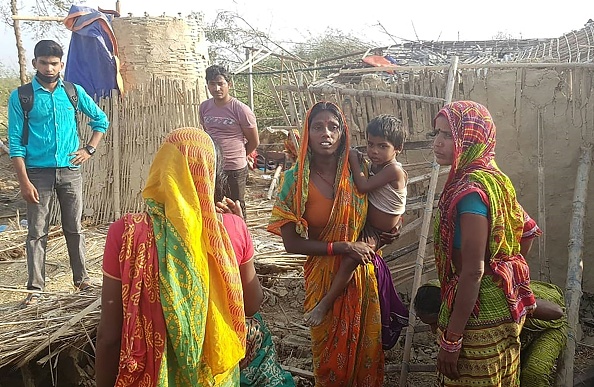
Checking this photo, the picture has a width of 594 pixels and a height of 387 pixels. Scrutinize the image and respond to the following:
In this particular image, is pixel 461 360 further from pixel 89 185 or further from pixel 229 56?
pixel 229 56

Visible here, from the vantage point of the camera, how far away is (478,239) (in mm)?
2080

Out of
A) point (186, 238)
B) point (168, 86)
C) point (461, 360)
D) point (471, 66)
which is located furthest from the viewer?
point (168, 86)

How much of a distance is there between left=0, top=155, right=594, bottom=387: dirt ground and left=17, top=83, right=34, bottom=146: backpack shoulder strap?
1207 mm

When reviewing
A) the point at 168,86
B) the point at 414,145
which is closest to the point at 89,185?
the point at 168,86

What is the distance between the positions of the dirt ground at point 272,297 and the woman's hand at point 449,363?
124cm

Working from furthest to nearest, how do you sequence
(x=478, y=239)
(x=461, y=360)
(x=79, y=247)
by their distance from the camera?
(x=79, y=247)
(x=461, y=360)
(x=478, y=239)

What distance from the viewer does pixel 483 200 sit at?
2.10 m

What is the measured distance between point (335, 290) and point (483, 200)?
3.25 feet

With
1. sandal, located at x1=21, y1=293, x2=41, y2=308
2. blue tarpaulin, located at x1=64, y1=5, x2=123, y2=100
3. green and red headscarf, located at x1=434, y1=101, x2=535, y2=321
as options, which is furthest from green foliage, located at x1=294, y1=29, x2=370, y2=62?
green and red headscarf, located at x1=434, y1=101, x2=535, y2=321

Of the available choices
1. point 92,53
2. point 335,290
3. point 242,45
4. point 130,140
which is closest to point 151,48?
point 92,53

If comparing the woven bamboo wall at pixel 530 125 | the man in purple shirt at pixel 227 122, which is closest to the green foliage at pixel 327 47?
the man in purple shirt at pixel 227 122

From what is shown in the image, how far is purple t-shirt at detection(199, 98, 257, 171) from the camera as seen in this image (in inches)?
193

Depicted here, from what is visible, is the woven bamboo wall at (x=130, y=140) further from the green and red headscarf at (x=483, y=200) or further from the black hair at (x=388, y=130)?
the green and red headscarf at (x=483, y=200)

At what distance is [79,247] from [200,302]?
9.57 feet
